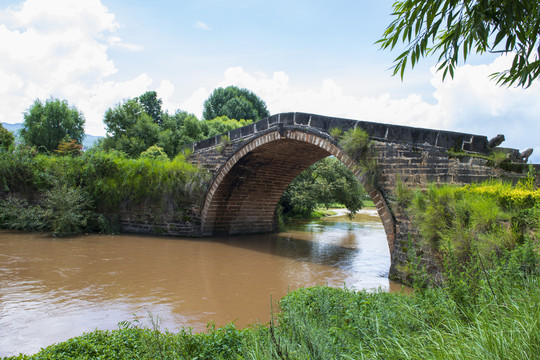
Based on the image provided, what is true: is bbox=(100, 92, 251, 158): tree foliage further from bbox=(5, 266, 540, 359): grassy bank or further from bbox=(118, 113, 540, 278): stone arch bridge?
bbox=(5, 266, 540, 359): grassy bank

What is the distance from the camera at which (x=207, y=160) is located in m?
12.6

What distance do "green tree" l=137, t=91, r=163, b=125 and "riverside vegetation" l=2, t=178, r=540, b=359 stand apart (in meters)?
28.8

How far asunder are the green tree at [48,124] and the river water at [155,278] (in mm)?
13476

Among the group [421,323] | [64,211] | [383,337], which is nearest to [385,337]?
[383,337]

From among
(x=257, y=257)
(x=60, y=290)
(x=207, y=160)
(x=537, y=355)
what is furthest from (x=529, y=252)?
(x=207, y=160)

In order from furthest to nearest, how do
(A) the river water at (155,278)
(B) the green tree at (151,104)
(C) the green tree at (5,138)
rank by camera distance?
(B) the green tree at (151,104) → (C) the green tree at (5,138) → (A) the river water at (155,278)

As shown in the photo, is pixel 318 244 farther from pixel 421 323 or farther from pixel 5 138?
pixel 5 138

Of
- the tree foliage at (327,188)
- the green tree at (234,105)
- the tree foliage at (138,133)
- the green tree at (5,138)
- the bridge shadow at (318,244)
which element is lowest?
the bridge shadow at (318,244)

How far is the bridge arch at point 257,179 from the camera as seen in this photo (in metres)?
10.6

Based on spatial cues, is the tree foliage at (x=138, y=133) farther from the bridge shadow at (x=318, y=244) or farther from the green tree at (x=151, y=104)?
the green tree at (x=151, y=104)

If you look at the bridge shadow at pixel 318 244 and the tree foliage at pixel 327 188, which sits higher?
the tree foliage at pixel 327 188

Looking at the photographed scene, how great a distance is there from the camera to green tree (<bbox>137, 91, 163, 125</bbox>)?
30828 millimetres

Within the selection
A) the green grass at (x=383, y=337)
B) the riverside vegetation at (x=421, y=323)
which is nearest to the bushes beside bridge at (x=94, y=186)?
the riverside vegetation at (x=421, y=323)

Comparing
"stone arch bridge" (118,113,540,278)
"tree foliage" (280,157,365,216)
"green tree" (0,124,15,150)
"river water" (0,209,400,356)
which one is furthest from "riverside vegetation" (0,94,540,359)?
"tree foliage" (280,157,365,216)
